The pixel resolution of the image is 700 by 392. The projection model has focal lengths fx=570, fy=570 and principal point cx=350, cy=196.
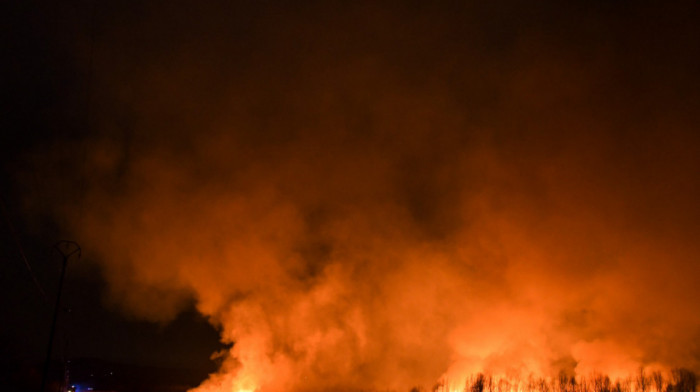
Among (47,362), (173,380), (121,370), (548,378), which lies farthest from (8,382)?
(121,370)

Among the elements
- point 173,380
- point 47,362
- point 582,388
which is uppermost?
point 173,380

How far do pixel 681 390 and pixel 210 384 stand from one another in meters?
44.0

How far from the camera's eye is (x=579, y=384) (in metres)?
59.1

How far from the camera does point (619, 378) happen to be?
181 feet

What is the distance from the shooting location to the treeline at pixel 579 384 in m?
53.8

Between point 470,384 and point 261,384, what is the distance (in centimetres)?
2350

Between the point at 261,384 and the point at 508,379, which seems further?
the point at 508,379

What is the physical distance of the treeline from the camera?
5384 cm

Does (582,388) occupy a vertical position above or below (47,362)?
above

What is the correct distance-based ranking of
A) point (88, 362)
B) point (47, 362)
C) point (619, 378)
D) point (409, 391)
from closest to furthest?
point (47, 362) → point (619, 378) → point (409, 391) → point (88, 362)

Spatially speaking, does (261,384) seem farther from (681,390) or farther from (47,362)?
(681,390)

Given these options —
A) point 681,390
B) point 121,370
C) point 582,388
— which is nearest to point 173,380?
point 121,370

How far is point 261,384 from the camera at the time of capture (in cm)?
5319

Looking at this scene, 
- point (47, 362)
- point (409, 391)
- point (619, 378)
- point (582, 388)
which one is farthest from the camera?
point (409, 391)
